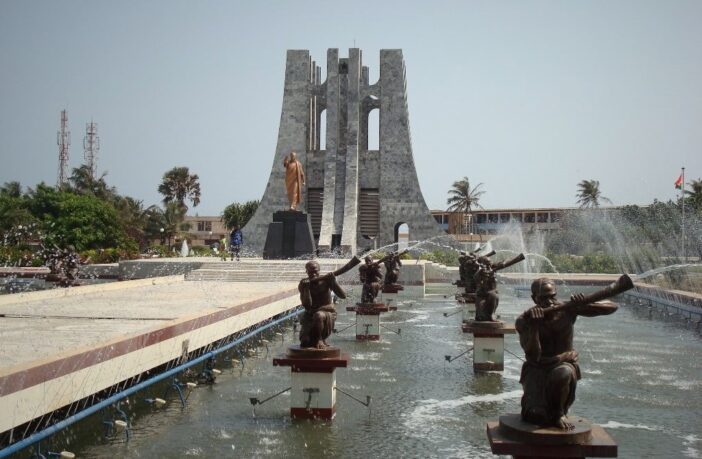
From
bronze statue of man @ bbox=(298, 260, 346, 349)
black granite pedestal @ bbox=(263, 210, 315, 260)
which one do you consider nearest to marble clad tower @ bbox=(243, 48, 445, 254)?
black granite pedestal @ bbox=(263, 210, 315, 260)

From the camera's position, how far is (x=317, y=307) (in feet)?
24.3

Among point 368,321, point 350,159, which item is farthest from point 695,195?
point 368,321

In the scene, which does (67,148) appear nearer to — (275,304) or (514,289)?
(514,289)

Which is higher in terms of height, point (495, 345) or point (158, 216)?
point (158, 216)

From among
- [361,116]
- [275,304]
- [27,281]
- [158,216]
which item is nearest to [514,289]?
[275,304]

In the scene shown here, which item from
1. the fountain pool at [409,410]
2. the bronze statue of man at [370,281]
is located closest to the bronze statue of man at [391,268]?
the bronze statue of man at [370,281]

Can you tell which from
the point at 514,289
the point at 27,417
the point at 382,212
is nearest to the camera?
the point at 27,417

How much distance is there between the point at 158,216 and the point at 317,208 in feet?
53.4

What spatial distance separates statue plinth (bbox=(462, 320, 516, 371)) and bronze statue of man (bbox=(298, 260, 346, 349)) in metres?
3.08

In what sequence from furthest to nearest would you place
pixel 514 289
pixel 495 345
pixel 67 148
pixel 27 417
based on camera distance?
pixel 67 148, pixel 514 289, pixel 495 345, pixel 27 417

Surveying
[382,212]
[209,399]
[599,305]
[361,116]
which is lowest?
[209,399]

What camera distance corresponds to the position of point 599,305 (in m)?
4.39

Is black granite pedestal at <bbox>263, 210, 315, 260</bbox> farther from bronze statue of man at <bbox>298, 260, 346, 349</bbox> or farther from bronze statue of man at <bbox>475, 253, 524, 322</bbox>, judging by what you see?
bronze statue of man at <bbox>298, 260, 346, 349</bbox>

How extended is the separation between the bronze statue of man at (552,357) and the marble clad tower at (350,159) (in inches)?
1541
